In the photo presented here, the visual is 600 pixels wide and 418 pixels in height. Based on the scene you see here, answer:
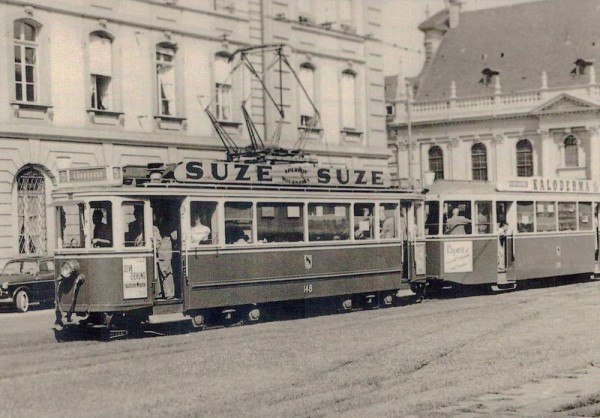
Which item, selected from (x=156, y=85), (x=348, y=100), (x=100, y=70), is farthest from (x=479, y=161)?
(x=100, y=70)

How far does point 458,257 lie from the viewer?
968 inches

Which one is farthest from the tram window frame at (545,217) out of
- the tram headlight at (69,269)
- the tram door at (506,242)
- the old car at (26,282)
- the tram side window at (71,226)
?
the tram headlight at (69,269)

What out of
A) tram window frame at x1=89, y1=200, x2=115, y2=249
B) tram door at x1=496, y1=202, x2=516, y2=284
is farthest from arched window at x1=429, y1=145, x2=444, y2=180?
tram window frame at x1=89, y1=200, x2=115, y2=249

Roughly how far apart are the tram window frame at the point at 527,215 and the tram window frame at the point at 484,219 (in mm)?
1213

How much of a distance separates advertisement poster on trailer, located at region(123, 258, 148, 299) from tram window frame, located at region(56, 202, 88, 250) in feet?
2.58

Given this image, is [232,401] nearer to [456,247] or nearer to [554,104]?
[456,247]

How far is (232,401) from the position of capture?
1068 cm

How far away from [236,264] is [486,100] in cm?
5525

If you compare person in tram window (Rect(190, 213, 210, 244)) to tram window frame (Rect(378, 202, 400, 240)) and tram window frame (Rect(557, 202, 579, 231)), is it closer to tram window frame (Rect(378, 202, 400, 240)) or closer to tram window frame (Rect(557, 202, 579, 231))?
tram window frame (Rect(378, 202, 400, 240))

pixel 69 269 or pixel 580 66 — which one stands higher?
pixel 580 66

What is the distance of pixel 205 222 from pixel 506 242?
34.4ft

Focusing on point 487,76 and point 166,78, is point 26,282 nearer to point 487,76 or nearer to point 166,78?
point 166,78

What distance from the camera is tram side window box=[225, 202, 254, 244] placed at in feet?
60.4

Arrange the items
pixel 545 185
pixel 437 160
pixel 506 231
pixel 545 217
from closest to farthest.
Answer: pixel 506 231, pixel 545 217, pixel 545 185, pixel 437 160
